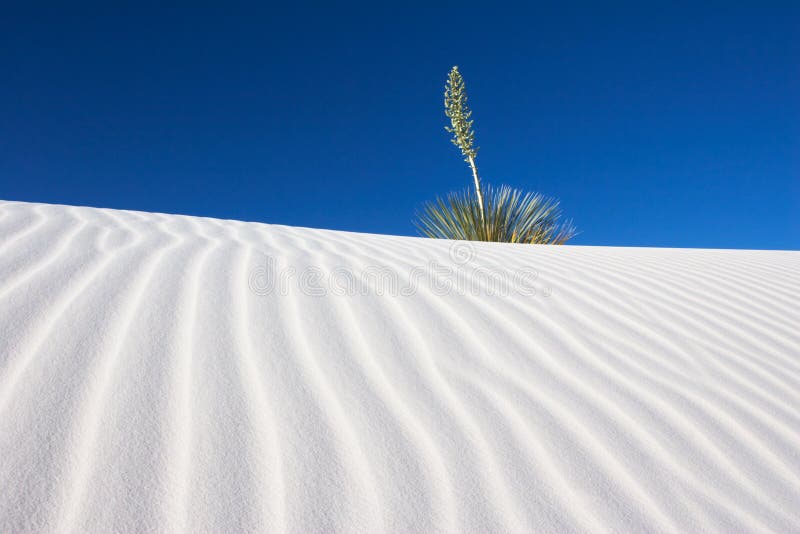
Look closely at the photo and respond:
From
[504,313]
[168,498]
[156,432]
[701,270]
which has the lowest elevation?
[168,498]

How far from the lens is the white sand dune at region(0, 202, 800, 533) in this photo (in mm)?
1038

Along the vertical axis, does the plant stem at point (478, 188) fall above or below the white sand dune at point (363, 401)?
above

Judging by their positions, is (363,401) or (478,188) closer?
(363,401)

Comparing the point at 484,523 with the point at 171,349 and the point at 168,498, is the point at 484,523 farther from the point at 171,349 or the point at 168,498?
the point at 171,349

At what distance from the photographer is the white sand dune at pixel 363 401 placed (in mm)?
1038

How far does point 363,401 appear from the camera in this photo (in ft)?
4.50

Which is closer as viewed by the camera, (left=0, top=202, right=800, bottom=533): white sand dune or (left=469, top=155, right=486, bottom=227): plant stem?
(left=0, top=202, right=800, bottom=533): white sand dune

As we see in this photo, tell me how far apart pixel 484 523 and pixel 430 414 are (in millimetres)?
346

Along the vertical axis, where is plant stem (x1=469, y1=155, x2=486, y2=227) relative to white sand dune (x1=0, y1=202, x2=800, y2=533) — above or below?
above

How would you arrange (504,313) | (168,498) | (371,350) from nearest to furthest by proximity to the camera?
1. (168,498)
2. (371,350)
3. (504,313)

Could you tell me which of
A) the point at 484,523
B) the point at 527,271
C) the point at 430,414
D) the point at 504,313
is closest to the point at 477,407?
the point at 430,414

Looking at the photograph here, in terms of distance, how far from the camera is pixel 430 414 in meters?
1.36

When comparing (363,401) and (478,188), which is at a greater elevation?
(478,188)

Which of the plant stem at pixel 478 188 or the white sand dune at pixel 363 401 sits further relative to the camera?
the plant stem at pixel 478 188
